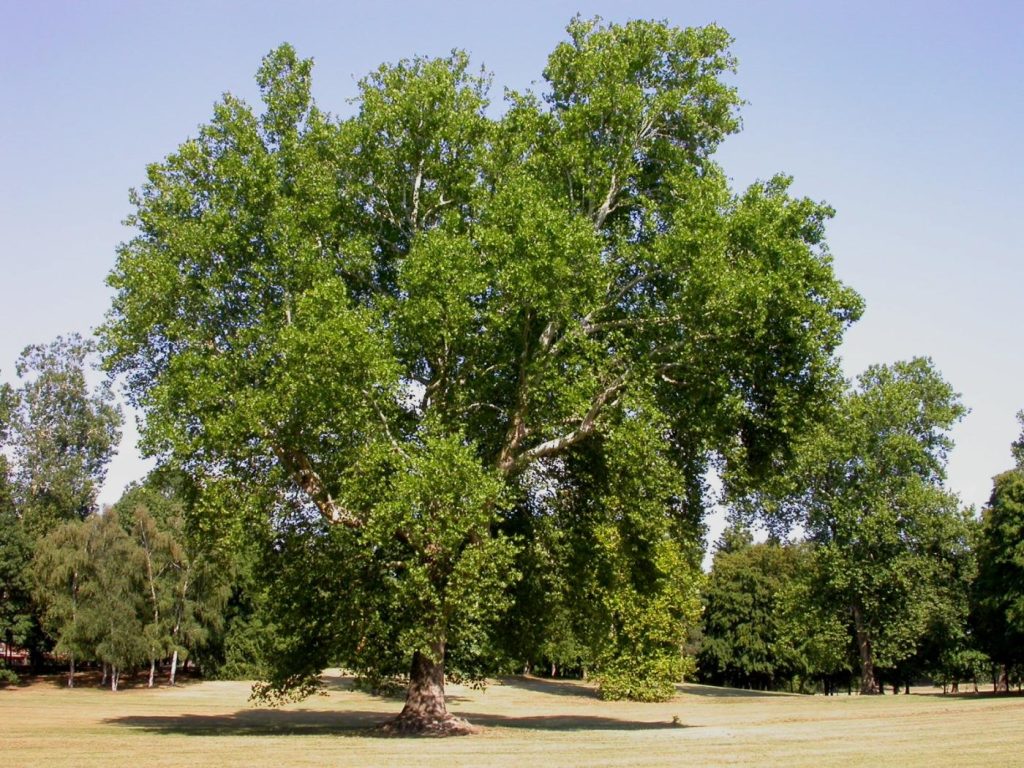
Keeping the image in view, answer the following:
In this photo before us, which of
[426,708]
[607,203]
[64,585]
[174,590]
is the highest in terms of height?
[607,203]

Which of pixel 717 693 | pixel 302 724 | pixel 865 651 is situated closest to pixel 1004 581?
pixel 865 651

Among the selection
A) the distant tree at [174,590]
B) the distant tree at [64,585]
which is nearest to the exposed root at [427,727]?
the distant tree at [174,590]

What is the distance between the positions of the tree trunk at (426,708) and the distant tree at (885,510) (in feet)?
122

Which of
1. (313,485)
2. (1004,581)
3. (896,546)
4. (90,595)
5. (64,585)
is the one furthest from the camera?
(90,595)

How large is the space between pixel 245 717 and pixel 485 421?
19.8 metres

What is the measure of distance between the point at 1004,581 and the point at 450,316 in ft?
158

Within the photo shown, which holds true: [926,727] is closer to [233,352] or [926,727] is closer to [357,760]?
[357,760]

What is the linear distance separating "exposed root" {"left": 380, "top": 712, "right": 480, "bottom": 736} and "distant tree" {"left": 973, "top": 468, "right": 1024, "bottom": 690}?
42408 millimetres

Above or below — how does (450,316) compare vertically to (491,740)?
above

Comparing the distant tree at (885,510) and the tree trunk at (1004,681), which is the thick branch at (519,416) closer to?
the distant tree at (885,510)

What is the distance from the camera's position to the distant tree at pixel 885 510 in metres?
60.2

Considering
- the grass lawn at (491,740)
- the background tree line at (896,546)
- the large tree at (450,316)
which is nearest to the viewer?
the grass lawn at (491,740)

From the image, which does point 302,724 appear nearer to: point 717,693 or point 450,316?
point 450,316

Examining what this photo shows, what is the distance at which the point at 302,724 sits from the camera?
35031 millimetres
